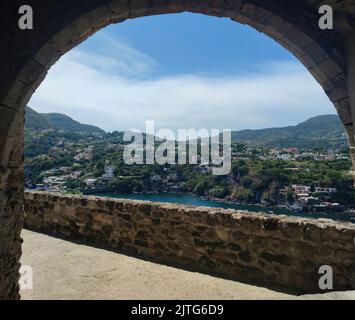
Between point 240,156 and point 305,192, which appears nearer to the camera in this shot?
point 305,192

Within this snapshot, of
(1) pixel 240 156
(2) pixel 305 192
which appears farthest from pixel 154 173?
(2) pixel 305 192

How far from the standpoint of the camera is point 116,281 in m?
3.77

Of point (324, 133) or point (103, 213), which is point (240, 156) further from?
point (324, 133)

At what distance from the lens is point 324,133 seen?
8325cm

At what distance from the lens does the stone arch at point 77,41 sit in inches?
85.5

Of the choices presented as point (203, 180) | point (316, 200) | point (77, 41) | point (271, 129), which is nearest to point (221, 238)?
point (77, 41)

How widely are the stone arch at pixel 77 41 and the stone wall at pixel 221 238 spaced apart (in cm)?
156

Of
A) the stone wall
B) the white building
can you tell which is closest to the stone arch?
the stone wall

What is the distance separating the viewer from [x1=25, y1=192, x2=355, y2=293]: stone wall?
3.43 meters

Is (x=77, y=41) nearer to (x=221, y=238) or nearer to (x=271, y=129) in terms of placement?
(x=221, y=238)

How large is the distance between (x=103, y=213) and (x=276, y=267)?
3.08m

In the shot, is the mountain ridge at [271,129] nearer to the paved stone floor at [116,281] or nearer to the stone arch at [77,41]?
the paved stone floor at [116,281]

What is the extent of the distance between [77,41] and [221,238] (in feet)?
10.3
